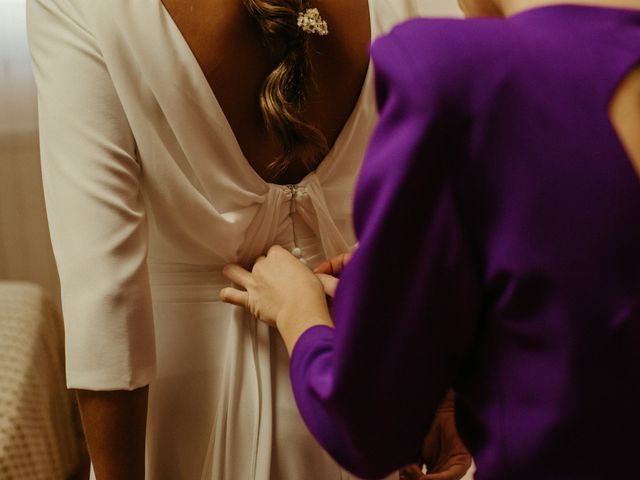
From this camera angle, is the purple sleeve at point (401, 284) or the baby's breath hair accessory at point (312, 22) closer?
the purple sleeve at point (401, 284)

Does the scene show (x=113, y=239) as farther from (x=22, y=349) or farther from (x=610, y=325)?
(x=22, y=349)

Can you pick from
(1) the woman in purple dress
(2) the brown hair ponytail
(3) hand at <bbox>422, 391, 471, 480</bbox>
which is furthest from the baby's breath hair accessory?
(3) hand at <bbox>422, 391, 471, 480</bbox>

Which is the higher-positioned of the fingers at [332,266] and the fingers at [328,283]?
the fingers at [328,283]

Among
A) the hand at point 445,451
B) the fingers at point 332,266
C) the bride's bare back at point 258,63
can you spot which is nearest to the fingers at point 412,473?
the hand at point 445,451

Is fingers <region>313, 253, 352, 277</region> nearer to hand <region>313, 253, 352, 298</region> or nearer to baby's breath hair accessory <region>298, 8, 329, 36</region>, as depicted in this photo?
hand <region>313, 253, 352, 298</region>

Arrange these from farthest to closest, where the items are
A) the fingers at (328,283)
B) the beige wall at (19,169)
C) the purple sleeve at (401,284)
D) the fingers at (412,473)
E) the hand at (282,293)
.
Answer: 1. the beige wall at (19,169)
2. the fingers at (412,473)
3. the fingers at (328,283)
4. the hand at (282,293)
5. the purple sleeve at (401,284)

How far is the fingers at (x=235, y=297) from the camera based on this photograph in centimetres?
87

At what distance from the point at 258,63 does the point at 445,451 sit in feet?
2.02

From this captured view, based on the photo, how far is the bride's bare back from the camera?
33.8 inches

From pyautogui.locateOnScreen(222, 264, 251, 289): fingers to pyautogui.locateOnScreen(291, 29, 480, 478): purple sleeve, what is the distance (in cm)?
37

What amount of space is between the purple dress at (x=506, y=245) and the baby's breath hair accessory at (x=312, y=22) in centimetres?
39

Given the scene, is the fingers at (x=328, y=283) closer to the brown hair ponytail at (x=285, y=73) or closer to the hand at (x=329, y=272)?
the hand at (x=329, y=272)

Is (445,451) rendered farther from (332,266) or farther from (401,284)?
(401,284)

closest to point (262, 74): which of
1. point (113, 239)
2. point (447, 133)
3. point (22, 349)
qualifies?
point (113, 239)
